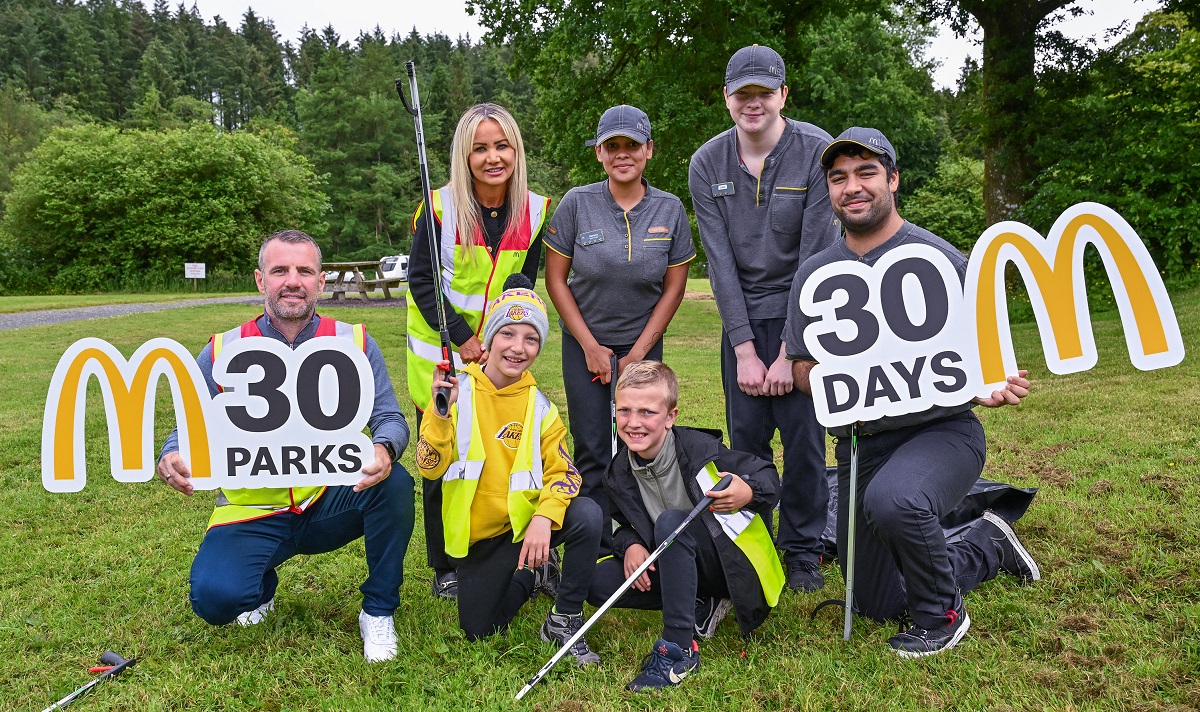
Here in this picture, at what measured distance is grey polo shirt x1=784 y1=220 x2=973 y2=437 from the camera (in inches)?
118

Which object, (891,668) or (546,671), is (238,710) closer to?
(546,671)

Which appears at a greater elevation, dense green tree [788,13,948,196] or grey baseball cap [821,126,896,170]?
dense green tree [788,13,948,196]

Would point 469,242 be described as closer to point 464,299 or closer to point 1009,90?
point 464,299

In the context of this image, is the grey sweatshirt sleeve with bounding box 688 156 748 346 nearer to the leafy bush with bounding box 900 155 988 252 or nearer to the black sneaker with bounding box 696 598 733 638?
the black sneaker with bounding box 696 598 733 638

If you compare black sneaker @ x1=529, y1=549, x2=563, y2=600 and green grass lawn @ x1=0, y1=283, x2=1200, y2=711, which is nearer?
green grass lawn @ x1=0, y1=283, x2=1200, y2=711

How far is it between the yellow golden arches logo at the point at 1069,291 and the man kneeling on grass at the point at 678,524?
90cm

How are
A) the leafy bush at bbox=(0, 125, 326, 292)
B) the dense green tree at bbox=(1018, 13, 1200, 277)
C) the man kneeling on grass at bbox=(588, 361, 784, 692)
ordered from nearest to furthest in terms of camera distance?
the man kneeling on grass at bbox=(588, 361, 784, 692) < the dense green tree at bbox=(1018, 13, 1200, 277) < the leafy bush at bbox=(0, 125, 326, 292)

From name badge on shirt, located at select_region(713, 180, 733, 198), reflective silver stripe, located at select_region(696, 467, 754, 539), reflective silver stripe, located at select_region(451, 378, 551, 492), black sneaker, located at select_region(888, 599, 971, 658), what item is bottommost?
black sneaker, located at select_region(888, 599, 971, 658)

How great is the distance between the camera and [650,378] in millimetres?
2990

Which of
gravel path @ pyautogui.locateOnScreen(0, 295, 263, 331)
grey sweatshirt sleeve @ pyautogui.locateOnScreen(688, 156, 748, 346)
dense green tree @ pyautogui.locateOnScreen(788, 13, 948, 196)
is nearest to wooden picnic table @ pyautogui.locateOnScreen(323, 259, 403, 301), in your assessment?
gravel path @ pyautogui.locateOnScreen(0, 295, 263, 331)

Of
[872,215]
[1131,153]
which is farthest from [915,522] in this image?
[1131,153]

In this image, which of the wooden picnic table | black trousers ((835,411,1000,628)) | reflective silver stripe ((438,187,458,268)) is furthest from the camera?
the wooden picnic table

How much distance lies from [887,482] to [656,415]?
2.62ft

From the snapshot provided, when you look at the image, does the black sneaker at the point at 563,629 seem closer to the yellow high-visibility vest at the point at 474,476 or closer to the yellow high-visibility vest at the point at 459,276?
the yellow high-visibility vest at the point at 474,476
